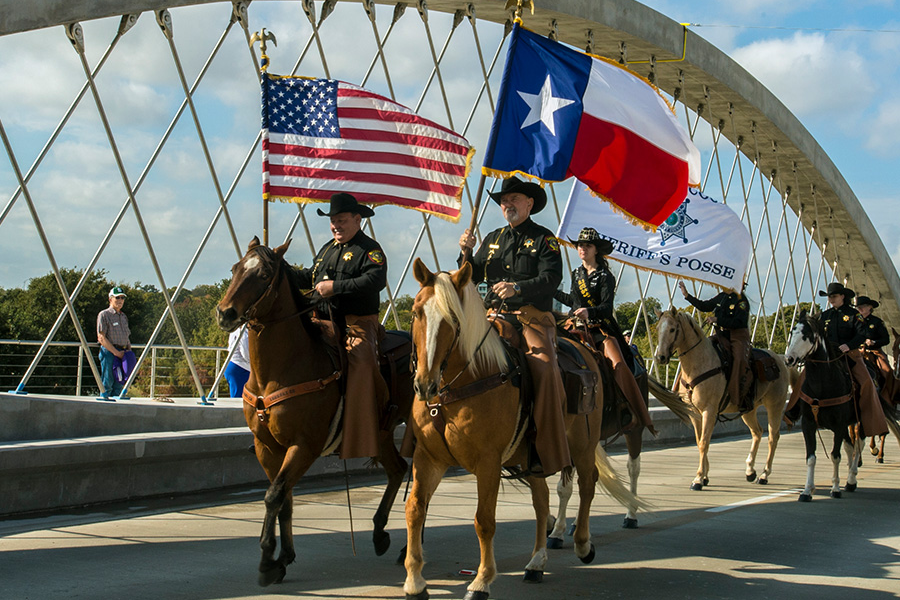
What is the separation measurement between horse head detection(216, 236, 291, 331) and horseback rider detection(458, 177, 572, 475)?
134 cm

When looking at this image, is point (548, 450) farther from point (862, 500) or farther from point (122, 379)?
point (122, 379)

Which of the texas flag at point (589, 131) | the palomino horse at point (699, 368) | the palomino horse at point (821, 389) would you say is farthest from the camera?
the palomino horse at point (699, 368)

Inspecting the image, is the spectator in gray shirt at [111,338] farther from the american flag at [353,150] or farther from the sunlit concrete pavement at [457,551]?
the american flag at [353,150]

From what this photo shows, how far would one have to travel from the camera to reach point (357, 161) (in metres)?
10.1

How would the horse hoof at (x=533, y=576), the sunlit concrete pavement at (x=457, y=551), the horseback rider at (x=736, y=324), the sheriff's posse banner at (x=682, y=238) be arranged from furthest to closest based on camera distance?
the sheriff's posse banner at (x=682, y=238)
the horseback rider at (x=736, y=324)
the horse hoof at (x=533, y=576)
the sunlit concrete pavement at (x=457, y=551)

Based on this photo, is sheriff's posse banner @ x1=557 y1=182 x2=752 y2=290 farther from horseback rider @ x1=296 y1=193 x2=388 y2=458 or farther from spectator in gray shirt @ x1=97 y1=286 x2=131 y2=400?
horseback rider @ x1=296 y1=193 x2=388 y2=458

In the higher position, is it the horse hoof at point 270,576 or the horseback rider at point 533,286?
the horseback rider at point 533,286

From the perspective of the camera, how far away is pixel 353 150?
Answer: 10.1 metres

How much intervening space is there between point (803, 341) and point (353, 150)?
6254 mm

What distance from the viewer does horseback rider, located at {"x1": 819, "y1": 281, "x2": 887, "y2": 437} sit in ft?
40.1

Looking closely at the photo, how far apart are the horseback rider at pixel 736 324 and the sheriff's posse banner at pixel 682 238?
39.6 inches

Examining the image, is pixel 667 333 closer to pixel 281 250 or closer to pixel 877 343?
pixel 877 343

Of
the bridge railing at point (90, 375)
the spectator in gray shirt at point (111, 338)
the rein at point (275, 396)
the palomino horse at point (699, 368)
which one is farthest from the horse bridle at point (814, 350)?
the bridge railing at point (90, 375)

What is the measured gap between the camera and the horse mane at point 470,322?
18.9 feet
